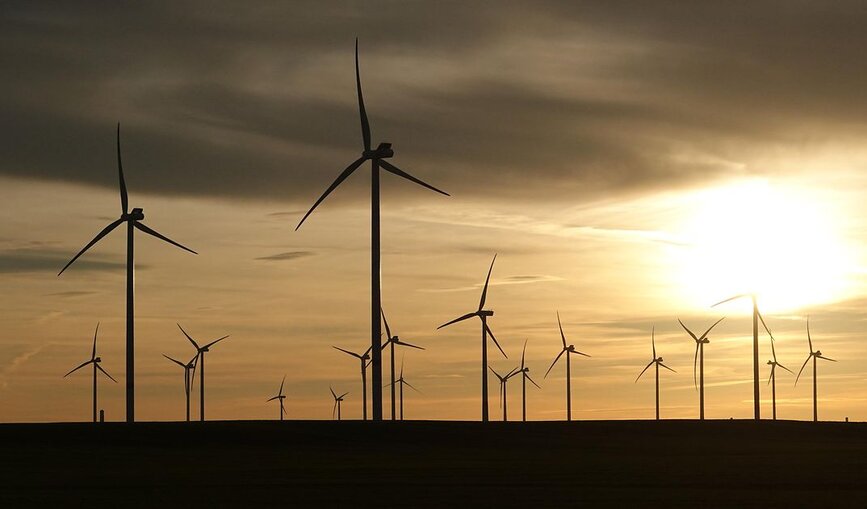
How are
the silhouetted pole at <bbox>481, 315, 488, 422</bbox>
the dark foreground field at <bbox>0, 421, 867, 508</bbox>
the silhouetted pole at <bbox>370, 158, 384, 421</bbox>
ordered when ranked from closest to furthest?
the dark foreground field at <bbox>0, 421, 867, 508</bbox> < the silhouetted pole at <bbox>370, 158, 384, 421</bbox> < the silhouetted pole at <bbox>481, 315, 488, 422</bbox>

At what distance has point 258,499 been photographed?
133 feet

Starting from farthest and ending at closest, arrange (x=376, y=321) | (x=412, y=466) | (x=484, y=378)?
(x=484, y=378) < (x=376, y=321) < (x=412, y=466)

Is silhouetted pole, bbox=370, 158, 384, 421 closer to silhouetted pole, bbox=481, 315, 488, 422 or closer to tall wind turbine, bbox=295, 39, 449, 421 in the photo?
tall wind turbine, bbox=295, 39, 449, 421

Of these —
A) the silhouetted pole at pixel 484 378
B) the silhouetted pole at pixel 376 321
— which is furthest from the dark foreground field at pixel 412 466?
the silhouetted pole at pixel 484 378

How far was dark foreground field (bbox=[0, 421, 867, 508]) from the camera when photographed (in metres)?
41.4

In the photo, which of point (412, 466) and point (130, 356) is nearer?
point (412, 466)

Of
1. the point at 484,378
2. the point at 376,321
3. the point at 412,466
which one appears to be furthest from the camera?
the point at 484,378

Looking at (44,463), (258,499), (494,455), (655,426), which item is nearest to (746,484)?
(258,499)

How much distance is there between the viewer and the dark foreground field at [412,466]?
136 feet

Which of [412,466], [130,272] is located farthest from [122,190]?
[412,466]

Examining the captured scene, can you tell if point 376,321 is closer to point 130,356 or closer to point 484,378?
point 130,356

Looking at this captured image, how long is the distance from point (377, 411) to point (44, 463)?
30.2m

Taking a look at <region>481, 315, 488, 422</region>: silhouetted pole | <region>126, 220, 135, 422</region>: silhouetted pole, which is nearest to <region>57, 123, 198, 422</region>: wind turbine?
<region>126, 220, 135, 422</region>: silhouetted pole

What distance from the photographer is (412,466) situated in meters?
59.2
